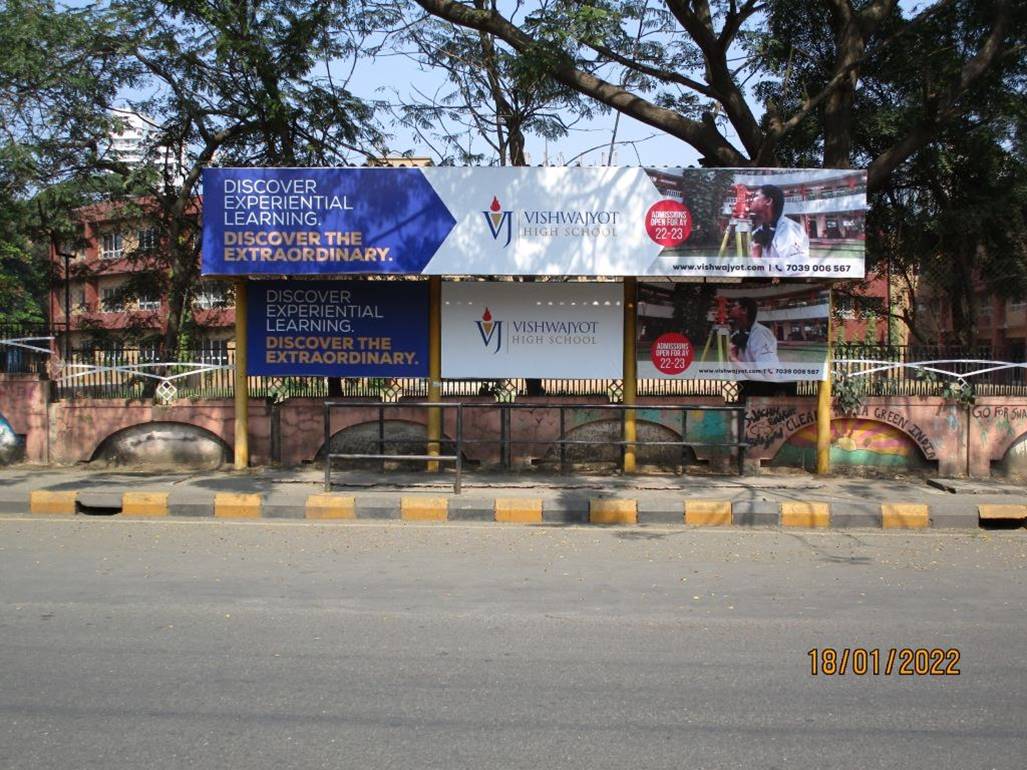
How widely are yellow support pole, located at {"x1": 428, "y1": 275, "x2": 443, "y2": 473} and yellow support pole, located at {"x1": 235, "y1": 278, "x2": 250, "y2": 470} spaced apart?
2.46 meters

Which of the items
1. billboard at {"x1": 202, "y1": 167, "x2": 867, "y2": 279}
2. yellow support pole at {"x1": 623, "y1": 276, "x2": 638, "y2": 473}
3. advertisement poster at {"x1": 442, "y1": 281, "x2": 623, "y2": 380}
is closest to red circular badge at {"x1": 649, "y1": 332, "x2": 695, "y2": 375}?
yellow support pole at {"x1": 623, "y1": 276, "x2": 638, "y2": 473}

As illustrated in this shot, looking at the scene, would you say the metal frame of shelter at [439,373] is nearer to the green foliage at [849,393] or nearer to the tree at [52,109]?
the green foliage at [849,393]

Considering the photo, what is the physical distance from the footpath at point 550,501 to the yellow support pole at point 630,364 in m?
0.69

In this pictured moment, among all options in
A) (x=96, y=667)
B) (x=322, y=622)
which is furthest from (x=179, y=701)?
(x=322, y=622)

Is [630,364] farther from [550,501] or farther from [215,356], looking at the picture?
[215,356]

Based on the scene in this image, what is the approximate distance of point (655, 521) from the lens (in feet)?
30.4

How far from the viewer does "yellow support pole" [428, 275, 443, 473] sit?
36.8 feet

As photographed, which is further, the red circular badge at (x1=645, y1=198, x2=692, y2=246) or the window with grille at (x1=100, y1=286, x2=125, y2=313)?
the window with grille at (x1=100, y1=286, x2=125, y2=313)

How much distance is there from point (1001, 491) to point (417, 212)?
7.75 m

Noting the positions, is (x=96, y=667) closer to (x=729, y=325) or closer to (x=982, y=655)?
(x=982, y=655)

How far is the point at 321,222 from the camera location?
10.6 metres

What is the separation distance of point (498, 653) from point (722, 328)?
24.0 feet
